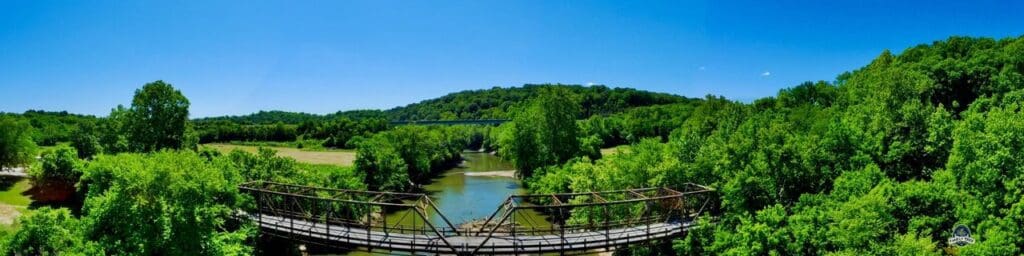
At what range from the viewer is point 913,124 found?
28.8 metres

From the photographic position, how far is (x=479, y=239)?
29609 mm

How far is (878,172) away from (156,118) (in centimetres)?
5228

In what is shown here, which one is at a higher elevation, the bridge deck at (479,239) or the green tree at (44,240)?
the green tree at (44,240)

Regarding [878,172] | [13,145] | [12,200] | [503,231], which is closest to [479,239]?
[503,231]

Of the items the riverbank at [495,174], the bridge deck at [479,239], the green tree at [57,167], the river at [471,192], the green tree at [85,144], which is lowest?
the river at [471,192]

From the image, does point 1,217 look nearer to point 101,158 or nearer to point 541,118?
point 101,158

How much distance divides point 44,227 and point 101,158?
12575mm

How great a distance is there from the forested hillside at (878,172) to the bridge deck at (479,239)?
1974 mm

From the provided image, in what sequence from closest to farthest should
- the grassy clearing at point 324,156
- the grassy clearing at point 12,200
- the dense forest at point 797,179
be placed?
the dense forest at point 797,179
the grassy clearing at point 12,200
the grassy clearing at point 324,156

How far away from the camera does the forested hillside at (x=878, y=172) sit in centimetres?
2130

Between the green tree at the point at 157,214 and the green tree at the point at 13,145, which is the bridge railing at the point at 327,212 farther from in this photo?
the green tree at the point at 13,145

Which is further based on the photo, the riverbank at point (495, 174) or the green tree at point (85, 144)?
the riverbank at point (495, 174)

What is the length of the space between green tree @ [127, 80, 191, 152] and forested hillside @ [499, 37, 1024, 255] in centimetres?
3465

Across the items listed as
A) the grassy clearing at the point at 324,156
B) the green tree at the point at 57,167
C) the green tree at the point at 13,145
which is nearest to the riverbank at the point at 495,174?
the grassy clearing at the point at 324,156
